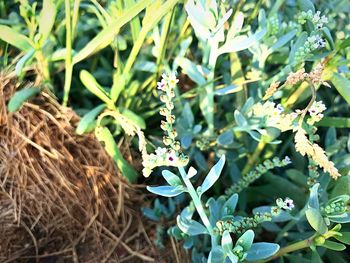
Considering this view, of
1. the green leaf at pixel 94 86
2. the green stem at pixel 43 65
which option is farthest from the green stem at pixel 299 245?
the green stem at pixel 43 65

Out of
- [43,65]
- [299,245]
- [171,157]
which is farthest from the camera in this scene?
[43,65]

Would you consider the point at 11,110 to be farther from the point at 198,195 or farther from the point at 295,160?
the point at 295,160

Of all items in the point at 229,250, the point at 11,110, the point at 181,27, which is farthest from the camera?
the point at 181,27

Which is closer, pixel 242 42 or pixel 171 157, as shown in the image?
pixel 171 157

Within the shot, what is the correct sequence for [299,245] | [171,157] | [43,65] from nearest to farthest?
[171,157]
[299,245]
[43,65]

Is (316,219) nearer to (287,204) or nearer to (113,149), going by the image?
(287,204)

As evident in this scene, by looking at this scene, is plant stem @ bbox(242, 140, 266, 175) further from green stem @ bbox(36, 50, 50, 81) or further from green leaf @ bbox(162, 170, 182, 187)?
green stem @ bbox(36, 50, 50, 81)

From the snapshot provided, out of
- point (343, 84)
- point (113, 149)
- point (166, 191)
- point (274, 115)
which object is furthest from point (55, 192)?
point (343, 84)

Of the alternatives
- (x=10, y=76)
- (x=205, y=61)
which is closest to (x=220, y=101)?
(x=205, y=61)
